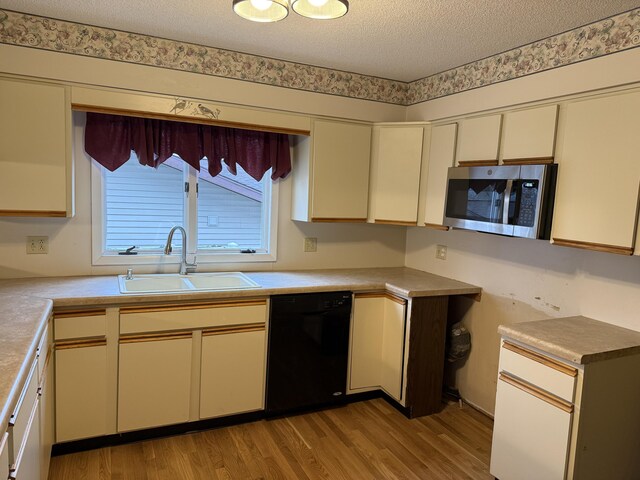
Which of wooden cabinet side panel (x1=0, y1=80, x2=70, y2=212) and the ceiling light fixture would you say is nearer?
the ceiling light fixture

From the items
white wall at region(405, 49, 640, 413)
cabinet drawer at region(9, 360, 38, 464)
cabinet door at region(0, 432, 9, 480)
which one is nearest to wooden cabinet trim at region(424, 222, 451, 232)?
white wall at region(405, 49, 640, 413)

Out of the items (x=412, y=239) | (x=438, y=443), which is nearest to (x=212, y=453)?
(x=438, y=443)

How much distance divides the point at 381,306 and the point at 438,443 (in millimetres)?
931

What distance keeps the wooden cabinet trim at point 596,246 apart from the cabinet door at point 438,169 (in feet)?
2.90

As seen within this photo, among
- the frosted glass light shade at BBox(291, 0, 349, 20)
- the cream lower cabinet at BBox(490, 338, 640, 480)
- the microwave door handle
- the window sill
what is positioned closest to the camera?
the frosted glass light shade at BBox(291, 0, 349, 20)

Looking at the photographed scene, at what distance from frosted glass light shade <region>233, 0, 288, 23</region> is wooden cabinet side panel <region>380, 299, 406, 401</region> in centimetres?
193

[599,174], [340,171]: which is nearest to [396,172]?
[340,171]

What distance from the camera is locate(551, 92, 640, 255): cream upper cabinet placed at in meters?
2.00

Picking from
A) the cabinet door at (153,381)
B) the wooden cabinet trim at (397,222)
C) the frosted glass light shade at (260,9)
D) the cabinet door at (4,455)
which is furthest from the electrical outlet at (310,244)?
the cabinet door at (4,455)

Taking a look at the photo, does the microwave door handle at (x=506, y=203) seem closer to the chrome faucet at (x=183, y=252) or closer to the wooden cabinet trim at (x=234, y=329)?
the wooden cabinet trim at (x=234, y=329)

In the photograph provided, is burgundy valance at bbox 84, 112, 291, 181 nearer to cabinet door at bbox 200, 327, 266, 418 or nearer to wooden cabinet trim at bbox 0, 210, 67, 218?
wooden cabinet trim at bbox 0, 210, 67, 218

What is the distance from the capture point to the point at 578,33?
2.30 meters

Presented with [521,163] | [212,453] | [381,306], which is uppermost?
[521,163]

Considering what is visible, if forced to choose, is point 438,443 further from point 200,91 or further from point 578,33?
point 200,91
